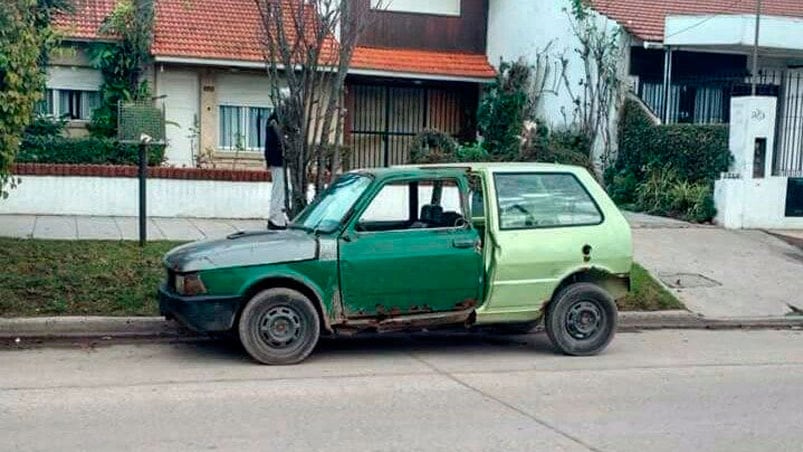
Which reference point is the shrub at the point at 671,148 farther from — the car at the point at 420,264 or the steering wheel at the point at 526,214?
the steering wheel at the point at 526,214

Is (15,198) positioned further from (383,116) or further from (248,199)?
(383,116)

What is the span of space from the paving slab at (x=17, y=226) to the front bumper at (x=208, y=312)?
5434 mm

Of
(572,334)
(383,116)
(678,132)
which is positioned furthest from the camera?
(383,116)

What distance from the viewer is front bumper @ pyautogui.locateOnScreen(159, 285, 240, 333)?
8.09m

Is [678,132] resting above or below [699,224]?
above

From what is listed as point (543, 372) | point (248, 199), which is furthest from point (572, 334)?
point (248, 199)

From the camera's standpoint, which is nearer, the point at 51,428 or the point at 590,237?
the point at 51,428

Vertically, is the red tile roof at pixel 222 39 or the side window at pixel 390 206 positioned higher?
the red tile roof at pixel 222 39

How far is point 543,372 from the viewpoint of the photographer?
26.9 ft

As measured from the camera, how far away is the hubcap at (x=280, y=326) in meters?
8.17

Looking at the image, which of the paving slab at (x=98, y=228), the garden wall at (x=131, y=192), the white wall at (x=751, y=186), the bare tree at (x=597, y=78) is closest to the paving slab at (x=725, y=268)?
the white wall at (x=751, y=186)

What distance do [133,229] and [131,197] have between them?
67.6 inches

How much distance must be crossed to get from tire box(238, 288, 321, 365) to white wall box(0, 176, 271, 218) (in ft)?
25.9

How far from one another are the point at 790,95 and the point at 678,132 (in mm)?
3792
